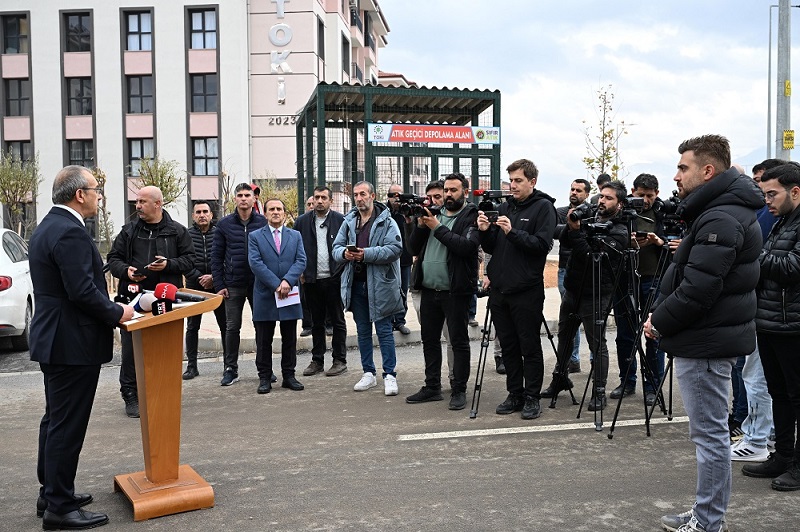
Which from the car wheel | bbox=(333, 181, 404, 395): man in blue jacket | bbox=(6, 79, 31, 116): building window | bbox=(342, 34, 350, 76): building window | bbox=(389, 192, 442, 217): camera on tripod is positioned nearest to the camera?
bbox=(389, 192, 442, 217): camera on tripod

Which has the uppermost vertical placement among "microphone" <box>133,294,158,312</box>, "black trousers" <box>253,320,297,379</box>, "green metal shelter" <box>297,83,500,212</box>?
Answer: "green metal shelter" <box>297,83,500,212</box>

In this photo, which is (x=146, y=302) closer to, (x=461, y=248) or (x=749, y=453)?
(x=461, y=248)

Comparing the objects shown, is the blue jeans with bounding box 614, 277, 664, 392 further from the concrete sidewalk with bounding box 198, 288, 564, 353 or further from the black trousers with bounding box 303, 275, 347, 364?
the concrete sidewalk with bounding box 198, 288, 564, 353

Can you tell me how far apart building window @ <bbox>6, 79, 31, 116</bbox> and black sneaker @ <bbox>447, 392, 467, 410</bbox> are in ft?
130

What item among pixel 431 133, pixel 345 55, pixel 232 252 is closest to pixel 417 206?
pixel 232 252

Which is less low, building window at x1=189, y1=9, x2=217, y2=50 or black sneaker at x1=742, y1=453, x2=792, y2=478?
Result: building window at x1=189, y1=9, x2=217, y2=50

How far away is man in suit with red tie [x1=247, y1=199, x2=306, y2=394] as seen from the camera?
28.4 ft

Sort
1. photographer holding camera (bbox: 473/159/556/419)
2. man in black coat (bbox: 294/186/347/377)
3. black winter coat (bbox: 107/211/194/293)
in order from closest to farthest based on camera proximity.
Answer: photographer holding camera (bbox: 473/159/556/419) → black winter coat (bbox: 107/211/194/293) → man in black coat (bbox: 294/186/347/377)

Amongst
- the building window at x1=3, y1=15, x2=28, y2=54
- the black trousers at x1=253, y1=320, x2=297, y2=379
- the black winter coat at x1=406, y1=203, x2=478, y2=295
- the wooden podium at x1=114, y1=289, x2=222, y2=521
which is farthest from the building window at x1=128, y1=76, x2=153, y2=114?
the wooden podium at x1=114, y1=289, x2=222, y2=521

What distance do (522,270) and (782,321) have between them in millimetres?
2429

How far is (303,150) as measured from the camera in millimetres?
18359

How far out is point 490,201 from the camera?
7.32 m

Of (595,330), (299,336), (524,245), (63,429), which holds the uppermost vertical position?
(524,245)

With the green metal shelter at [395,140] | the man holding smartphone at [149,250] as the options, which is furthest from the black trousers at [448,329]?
the green metal shelter at [395,140]
